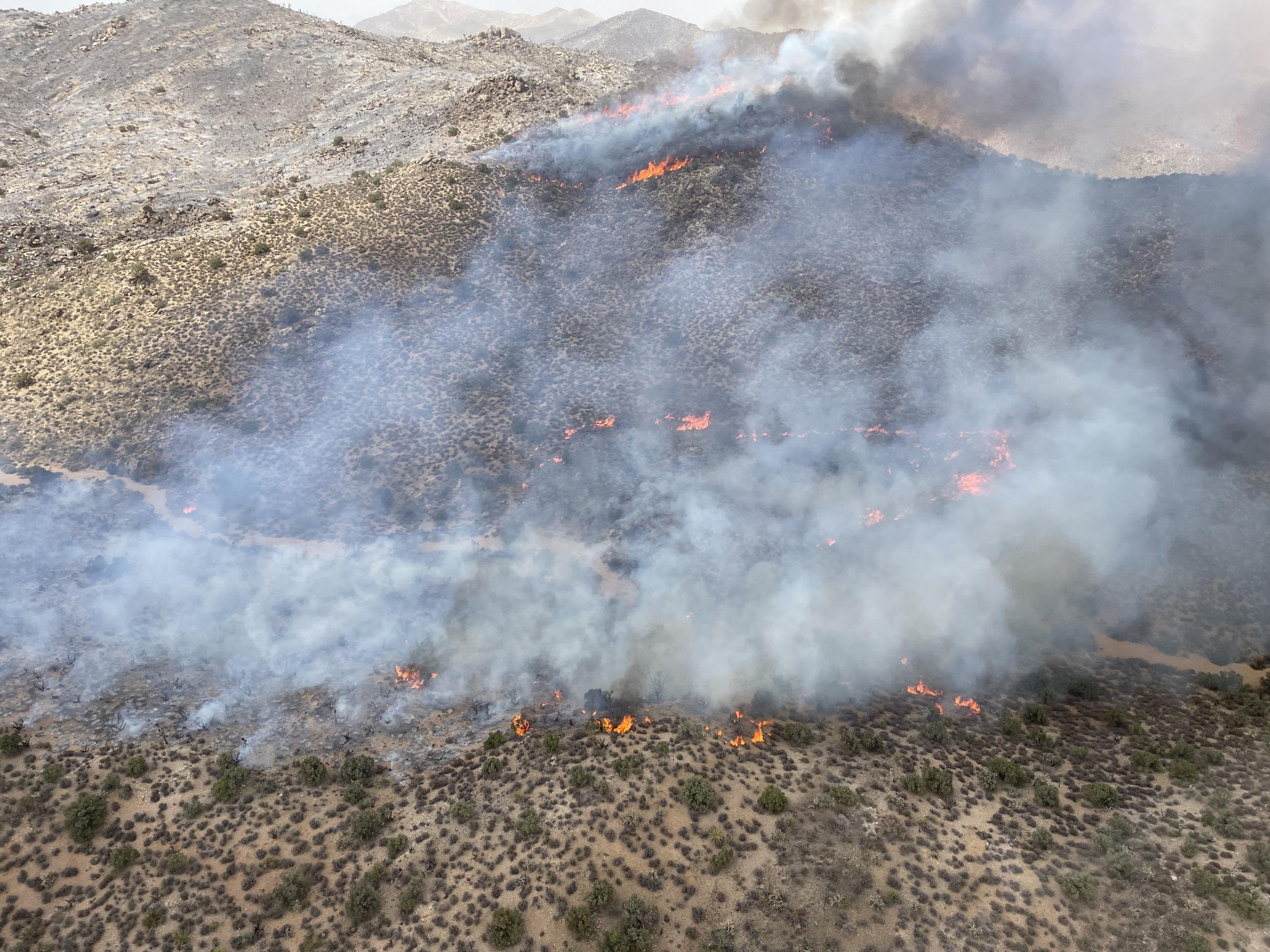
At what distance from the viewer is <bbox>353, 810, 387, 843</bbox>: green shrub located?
76.8 ft

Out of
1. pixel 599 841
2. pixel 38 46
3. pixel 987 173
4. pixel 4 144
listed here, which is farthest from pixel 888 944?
pixel 38 46

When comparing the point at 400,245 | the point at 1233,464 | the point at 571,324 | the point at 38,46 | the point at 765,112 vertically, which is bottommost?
the point at 1233,464

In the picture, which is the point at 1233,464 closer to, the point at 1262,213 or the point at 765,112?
the point at 1262,213

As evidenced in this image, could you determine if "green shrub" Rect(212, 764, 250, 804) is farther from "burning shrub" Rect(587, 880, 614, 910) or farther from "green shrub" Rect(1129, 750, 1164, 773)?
"green shrub" Rect(1129, 750, 1164, 773)

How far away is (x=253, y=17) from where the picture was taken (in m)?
95.9

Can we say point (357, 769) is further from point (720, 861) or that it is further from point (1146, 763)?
point (1146, 763)

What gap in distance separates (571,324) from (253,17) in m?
87.3

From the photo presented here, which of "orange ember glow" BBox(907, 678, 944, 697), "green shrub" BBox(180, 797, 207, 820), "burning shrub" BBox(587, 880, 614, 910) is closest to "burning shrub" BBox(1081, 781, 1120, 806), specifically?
"orange ember glow" BBox(907, 678, 944, 697)

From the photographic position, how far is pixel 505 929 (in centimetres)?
2017

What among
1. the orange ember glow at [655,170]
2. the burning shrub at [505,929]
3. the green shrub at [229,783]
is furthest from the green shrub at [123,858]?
the orange ember glow at [655,170]

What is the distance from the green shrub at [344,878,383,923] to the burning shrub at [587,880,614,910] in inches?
287

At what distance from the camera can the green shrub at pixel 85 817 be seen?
22.6m

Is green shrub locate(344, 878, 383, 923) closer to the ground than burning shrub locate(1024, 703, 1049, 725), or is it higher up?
closer to the ground

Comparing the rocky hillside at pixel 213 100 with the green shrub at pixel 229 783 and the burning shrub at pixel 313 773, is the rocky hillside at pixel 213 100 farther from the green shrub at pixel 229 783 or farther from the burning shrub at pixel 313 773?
the burning shrub at pixel 313 773
